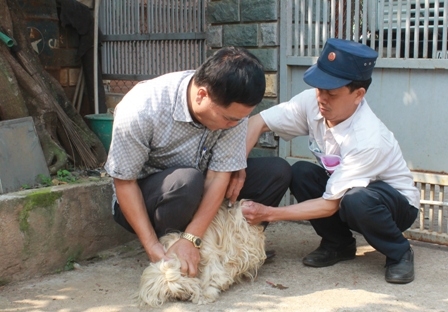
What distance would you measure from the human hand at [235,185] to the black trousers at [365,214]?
42 centimetres

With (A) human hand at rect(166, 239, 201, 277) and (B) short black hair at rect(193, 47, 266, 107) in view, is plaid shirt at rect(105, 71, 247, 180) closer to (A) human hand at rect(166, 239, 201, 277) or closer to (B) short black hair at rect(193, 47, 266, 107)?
(B) short black hair at rect(193, 47, 266, 107)

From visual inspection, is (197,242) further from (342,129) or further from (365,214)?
(342,129)

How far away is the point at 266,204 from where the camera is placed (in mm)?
3334

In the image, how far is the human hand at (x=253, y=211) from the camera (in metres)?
3.12

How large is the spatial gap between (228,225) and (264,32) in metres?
1.75

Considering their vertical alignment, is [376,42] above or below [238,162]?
above

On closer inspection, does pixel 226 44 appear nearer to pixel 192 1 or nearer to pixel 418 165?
pixel 192 1

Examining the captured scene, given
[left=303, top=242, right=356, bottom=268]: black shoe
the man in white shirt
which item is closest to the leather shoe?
[left=303, top=242, right=356, bottom=268]: black shoe

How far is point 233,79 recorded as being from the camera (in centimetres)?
264

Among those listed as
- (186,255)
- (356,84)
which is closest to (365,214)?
(356,84)

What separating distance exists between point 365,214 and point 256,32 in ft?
5.89

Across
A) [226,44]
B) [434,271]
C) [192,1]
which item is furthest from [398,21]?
[192,1]

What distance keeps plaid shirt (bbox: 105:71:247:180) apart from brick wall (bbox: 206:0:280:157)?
1350mm

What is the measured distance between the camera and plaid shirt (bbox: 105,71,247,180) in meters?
2.89
